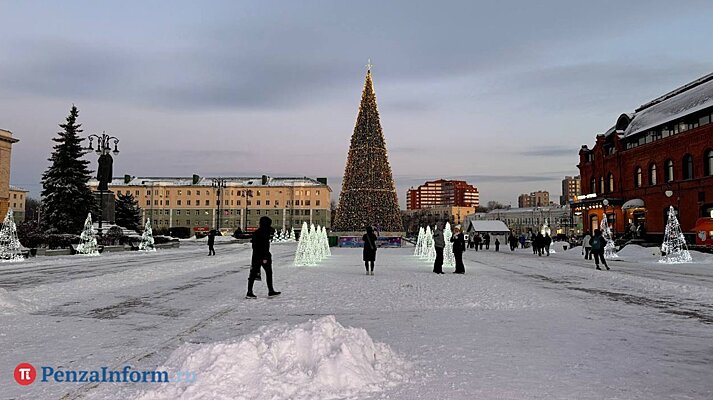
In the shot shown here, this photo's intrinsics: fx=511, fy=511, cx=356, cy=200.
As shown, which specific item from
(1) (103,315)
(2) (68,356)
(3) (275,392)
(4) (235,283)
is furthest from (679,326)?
(4) (235,283)

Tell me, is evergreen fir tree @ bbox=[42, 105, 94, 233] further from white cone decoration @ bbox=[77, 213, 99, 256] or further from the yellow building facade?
the yellow building facade

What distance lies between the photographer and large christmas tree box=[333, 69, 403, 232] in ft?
154

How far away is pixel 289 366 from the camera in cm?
521

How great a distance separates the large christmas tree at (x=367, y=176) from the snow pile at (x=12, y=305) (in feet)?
124

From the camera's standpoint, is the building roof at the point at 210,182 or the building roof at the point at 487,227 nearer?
the building roof at the point at 487,227

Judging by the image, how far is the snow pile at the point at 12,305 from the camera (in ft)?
31.2

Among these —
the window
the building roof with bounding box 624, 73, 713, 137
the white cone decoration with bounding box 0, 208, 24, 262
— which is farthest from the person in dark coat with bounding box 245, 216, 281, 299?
the window

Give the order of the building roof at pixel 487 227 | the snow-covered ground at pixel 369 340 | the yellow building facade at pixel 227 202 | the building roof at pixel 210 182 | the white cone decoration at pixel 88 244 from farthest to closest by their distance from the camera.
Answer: the building roof at pixel 210 182 < the yellow building facade at pixel 227 202 < the building roof at pixel 487 227 < the white cone decoration at pixel 88 244 < the snow-covered ground at pixel 369 340

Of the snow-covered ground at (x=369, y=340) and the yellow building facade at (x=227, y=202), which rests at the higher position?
the yellow building facade at (x=227, y=202)

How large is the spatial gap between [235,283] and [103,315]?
6.21 metres

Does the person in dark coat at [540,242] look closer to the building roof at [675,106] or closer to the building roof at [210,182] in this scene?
the building roof at [675,106]

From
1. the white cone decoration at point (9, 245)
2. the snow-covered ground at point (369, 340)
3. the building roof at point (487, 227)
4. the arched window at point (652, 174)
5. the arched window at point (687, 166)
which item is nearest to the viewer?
the snow-covered ground at point (369, 340)

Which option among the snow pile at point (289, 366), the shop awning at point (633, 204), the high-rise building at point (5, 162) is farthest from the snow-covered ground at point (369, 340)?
the high-rise building at point (5, 162)

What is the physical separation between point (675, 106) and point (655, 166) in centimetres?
560
